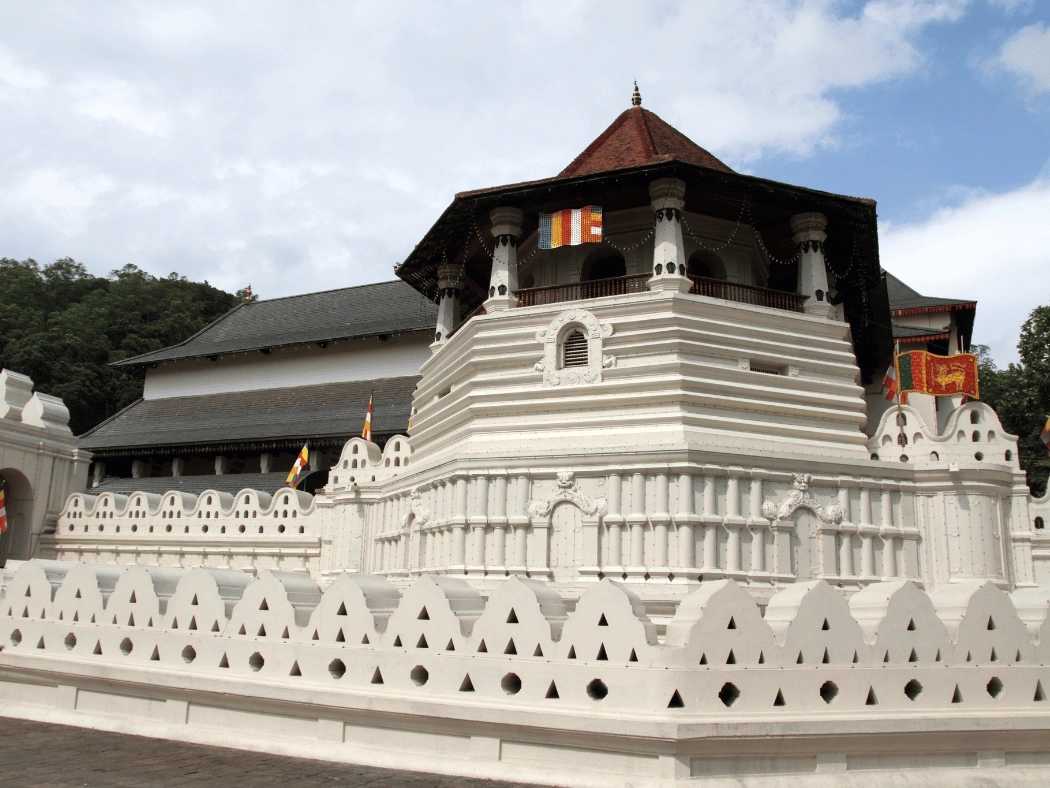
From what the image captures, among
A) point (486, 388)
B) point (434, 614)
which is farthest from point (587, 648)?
point (486, 388)

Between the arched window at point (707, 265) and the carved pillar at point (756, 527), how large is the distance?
5.44m

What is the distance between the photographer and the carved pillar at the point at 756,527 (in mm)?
15094

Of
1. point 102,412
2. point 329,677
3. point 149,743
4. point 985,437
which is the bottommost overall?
point 149,743

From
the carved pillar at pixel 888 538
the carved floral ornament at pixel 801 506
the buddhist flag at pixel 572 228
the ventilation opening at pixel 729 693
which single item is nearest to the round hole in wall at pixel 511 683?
the ventilation opening at pixel 729 693

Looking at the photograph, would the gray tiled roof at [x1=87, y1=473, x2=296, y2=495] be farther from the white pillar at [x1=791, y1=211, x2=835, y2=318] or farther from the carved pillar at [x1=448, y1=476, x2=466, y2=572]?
the white pillar at [x1=791, y1=211, x2=835, y2=318]

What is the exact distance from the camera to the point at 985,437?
16.5 m

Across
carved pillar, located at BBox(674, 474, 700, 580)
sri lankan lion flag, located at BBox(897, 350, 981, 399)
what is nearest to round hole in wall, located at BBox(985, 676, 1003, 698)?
carved pillar, located at BBox(674, 474, 700, 580)

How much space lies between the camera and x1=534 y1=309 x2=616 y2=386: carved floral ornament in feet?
54.8

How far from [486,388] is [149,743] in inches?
376

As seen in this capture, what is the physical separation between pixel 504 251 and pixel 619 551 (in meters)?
6.66

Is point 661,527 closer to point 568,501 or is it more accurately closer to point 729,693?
point 568,501

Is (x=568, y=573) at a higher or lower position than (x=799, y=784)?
higher

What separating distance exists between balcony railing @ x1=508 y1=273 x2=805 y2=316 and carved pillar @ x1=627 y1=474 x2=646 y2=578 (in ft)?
13.4

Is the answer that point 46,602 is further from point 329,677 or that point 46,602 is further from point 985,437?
point 985,437
